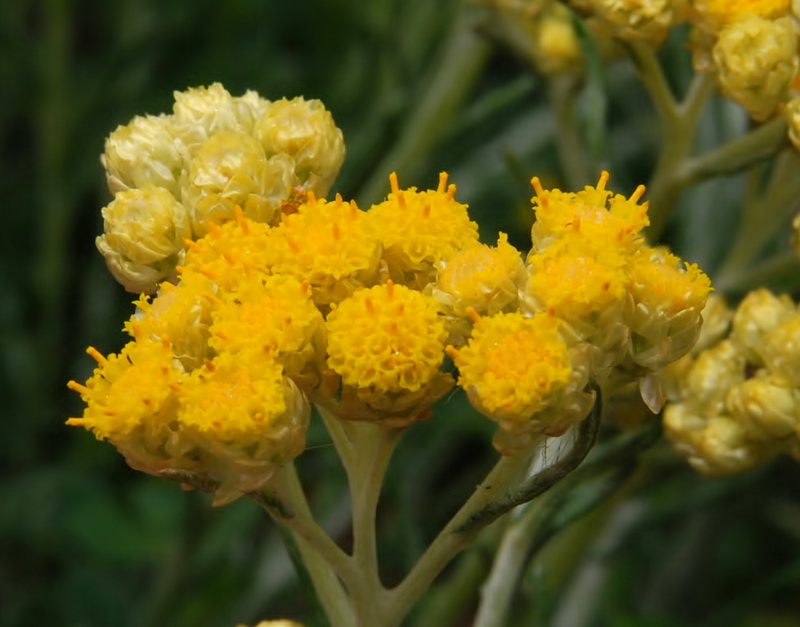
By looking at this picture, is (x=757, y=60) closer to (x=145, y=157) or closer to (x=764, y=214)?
(x=764, y=214)

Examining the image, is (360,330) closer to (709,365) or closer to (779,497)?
(709,365)

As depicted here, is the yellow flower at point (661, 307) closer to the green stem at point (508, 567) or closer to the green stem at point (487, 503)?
the green stem at point (487, 503)

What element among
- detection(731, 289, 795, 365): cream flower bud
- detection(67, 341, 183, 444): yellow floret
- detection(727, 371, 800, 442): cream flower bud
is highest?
detection(67, 341, 183, 444): yellow floret

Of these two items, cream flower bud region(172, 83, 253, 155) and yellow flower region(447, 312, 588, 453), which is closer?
yellow flower region(447, 312, 588, 453)

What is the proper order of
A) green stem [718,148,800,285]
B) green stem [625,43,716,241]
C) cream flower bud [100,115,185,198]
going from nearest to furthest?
cream flower bud [100,115,185,198]
green stem [625,43,716,241]
green stem [718,148,800,285]

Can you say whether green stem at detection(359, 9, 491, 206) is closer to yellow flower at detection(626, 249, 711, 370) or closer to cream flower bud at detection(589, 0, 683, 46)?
cream flower bud at detection(589, 0, 683, 46)

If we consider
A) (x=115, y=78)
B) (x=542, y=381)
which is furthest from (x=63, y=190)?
(x=542, y=381)

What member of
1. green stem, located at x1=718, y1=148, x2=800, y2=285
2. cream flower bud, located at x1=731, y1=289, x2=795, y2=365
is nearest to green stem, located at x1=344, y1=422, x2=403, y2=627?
cream flower bud, located at x1=731, y1=289, x2=795, y2=365
